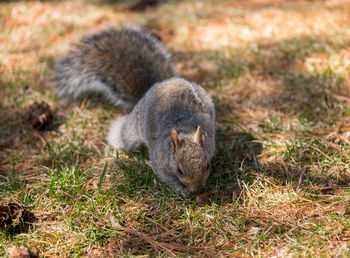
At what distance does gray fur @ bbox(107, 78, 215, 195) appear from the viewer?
6.92 feet

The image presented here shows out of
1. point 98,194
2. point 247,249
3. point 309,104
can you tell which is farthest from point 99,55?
point 247,249

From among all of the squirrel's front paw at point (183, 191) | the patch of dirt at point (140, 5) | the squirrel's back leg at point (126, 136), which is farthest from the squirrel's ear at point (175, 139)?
the patch of dirt at point (140, 5)

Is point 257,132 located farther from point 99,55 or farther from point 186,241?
point 99,55

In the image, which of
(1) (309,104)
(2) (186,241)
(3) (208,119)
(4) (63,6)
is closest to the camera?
(2) (186,241)

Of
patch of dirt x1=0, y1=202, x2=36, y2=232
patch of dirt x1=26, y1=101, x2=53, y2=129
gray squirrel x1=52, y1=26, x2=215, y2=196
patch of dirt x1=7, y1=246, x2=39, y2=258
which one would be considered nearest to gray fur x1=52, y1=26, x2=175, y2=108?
gray squirrel x1=52, y1=26, x2=215, y2=196

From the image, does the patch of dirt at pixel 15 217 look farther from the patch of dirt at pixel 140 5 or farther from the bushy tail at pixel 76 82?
the patch of dirt at pixel 140 5

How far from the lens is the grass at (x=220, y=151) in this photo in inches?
76.2

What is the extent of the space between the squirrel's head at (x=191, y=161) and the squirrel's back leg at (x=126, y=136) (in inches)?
32.3

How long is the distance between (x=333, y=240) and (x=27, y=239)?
1.71 metres

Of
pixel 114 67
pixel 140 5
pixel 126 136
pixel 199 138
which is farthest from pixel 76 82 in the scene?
pixel 140 5

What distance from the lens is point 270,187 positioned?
2.25 meters

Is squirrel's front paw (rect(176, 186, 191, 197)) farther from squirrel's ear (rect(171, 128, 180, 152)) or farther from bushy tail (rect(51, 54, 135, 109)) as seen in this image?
bushy tail (rect(51, 54, 135, 109))

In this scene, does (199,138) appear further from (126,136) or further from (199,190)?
(126,136)

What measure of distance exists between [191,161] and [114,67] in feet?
5.05
